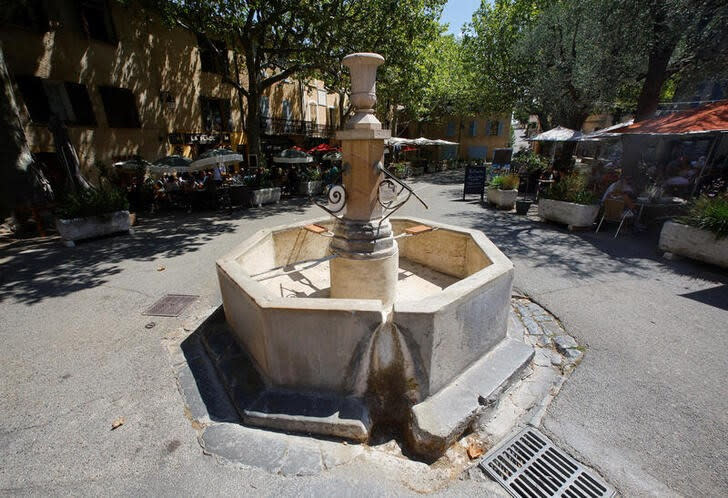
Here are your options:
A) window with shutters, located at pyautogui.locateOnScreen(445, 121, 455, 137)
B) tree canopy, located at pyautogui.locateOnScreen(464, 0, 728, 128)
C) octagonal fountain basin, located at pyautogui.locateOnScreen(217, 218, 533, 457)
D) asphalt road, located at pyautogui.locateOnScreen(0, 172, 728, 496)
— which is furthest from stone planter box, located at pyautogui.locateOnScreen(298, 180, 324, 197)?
window with shutters, located at pyautogui.locateOnScreen(445, 121, 455, 137)

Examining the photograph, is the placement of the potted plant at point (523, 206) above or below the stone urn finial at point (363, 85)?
below

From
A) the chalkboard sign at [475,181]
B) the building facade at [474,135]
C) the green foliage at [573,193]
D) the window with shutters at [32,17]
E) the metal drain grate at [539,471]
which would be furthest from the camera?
the building facade at [474,135]

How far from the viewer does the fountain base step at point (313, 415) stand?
287 centimetres

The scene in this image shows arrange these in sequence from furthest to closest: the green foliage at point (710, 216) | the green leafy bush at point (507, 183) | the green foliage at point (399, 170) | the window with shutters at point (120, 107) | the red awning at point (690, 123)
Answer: the green foliage at point (399, 170) → the window with shutters at point (120, 107) → the green leafy bush at point (507, 183) → the red awning at point (690, 123) → the green foliage at point (710, 216)

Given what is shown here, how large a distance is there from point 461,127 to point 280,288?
36.2 m

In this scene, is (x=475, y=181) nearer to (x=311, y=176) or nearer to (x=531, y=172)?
(x=531, y=172)

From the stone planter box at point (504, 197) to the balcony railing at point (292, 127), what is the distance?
14963 millimetres

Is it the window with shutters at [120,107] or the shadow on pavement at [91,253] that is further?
the window with shutters at [120,107]

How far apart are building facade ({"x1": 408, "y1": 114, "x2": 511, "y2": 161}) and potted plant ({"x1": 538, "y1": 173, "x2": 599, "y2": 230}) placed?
1046 inches

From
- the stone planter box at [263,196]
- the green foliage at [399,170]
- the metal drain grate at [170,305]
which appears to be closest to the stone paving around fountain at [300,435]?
the metal drain grate at [170,305]

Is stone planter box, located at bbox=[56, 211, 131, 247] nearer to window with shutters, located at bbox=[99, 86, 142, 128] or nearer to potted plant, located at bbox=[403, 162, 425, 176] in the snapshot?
window with shutters, located at bbox=[99, 86, 142, 128]

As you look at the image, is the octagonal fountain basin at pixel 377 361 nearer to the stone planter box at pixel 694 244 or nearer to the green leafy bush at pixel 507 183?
the stone planter box at pixel 694 244

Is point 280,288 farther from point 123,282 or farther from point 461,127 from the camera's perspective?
point 461,127

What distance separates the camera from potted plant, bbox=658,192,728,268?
5.87m
